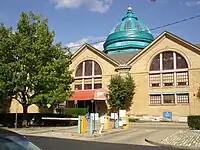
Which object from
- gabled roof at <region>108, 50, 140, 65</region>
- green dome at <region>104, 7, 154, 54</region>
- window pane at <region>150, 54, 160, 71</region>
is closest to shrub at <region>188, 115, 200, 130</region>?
window pane at <region>150, 54, 160, 71</region>

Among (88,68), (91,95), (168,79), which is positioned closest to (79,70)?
(88,68)

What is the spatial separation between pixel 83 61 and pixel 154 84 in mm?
12778

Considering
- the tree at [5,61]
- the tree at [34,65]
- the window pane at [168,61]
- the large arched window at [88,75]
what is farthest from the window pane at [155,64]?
the tree at [5,61]

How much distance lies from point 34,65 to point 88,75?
76.8ft

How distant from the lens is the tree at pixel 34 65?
25.1m

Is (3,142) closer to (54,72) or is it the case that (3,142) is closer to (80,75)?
(54,72)

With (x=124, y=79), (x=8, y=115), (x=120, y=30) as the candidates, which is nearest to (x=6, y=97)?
(x=8, y=115)

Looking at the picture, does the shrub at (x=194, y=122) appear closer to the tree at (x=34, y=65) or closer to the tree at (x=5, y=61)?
the tree at (x=34, y=65)

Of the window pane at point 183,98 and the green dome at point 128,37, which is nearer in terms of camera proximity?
the window pane at point 183,98

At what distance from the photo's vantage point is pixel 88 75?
4906 centimetres

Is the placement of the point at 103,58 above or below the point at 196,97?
above

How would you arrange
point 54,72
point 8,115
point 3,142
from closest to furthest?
point 3,142 → point 54,72 → point 8,115

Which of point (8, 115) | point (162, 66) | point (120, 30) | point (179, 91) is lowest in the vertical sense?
point (8, 115)

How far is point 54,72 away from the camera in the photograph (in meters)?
26.5
